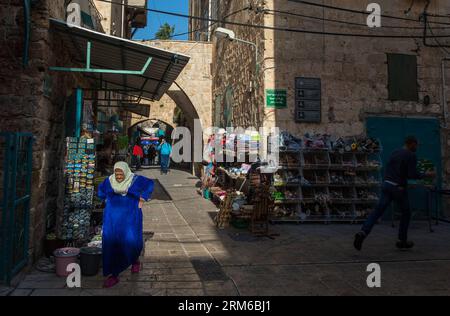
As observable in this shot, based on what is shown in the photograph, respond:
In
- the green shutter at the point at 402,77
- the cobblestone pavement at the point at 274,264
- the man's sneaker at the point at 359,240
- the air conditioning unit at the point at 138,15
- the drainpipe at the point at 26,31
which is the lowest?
the cobblestone pavement at the point at 274,264

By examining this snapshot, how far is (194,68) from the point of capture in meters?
16.0

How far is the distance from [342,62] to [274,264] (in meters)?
5.72

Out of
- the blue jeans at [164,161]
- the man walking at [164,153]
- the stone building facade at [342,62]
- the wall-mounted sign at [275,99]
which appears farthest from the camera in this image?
the blue jeans at [164,161]

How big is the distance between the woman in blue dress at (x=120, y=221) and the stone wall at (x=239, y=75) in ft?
15.9

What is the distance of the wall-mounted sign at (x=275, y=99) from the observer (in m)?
8.25

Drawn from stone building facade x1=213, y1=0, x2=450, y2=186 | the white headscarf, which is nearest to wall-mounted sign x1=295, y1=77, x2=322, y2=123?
stone building facade x1=213, y1=0, x2=450, y2=186

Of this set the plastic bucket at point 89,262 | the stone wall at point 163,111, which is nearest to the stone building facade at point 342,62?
the plastic bucket at point 89,262

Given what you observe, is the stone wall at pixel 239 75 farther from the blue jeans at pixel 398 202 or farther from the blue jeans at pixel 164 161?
the blue jeans at pixel 164 161

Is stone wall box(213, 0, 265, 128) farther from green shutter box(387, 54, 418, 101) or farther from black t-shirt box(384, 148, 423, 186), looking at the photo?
black t-shirt box(384, 148, 423, 186)

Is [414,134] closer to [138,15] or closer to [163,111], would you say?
[138,15]

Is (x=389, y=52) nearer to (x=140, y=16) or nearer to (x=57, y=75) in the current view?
(x=57, y=75)

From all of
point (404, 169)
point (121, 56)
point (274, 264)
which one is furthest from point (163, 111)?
point (274, 264)

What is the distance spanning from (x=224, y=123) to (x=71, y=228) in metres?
8.59

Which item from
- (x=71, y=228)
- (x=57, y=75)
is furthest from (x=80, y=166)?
(x=57, y=75)
